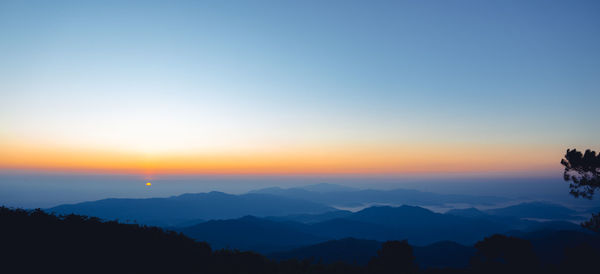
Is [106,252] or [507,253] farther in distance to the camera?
[507,253]

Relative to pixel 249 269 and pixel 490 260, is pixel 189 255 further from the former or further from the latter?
pixel 490 260

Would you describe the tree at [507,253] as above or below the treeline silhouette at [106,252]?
below

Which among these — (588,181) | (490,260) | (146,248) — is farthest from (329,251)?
(146,248)

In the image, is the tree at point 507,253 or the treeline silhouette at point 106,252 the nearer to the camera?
the treeline silhouette at point 106,252

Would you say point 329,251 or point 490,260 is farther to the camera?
point 329,251

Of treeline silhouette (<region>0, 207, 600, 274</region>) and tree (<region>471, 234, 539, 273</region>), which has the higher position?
treeline silhouette (<region>0, 207, 600, 274</region>)

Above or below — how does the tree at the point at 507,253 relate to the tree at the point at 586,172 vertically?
below

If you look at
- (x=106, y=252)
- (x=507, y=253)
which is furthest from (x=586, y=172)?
(x=106, y=252)

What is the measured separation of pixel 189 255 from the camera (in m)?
18.8

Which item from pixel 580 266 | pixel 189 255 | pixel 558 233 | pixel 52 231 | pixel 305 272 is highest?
pixel 52 231

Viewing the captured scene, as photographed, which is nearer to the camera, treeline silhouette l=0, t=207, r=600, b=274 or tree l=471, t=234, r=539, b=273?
treeline silhouette l=0, t=207, r=600, b=274

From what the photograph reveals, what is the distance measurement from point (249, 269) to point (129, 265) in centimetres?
643

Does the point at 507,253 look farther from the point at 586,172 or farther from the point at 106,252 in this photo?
the point at 106,252

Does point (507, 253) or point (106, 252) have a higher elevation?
point (106, 252)
